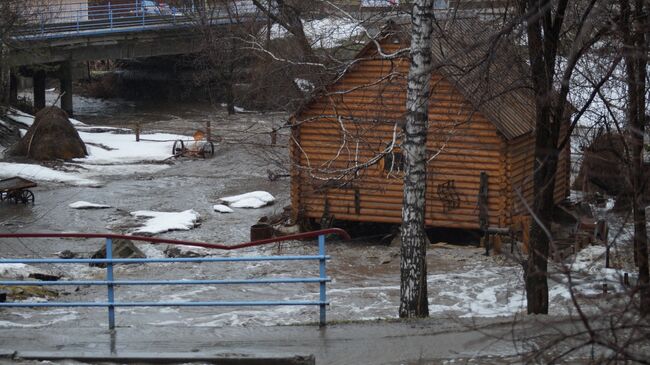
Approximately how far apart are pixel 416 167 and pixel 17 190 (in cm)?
1726

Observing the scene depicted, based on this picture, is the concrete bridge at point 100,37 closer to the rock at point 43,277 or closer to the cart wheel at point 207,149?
the cart wheel at point 207,149

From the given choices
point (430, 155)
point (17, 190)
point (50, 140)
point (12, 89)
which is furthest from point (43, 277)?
point (12, 89)

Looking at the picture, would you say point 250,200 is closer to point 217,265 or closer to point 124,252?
point 217,265

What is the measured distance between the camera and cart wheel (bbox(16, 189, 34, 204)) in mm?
24953

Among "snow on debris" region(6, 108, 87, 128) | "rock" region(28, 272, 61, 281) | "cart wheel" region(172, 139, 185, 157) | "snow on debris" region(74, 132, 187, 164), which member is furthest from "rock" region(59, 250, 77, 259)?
"snow on debris" region(6, 108, 87, 128)

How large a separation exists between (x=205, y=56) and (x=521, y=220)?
2668 centimetres

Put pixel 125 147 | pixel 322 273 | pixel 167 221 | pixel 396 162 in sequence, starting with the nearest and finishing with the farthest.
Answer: pixel 322 273, pixel 396 162, pixel 167 221, pixel 125 147

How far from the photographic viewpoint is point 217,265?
723 inches

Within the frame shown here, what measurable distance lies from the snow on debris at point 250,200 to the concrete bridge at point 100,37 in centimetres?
1422

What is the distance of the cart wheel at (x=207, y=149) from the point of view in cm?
3344

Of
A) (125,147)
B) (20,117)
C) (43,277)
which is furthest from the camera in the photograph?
(20,117)

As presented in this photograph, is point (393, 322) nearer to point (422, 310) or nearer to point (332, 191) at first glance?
point (422, 310)

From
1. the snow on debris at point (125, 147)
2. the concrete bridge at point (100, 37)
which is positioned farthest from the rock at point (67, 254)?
the concrete bridge at point (100, 37)

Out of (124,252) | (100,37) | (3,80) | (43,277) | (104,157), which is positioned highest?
(100,37)
